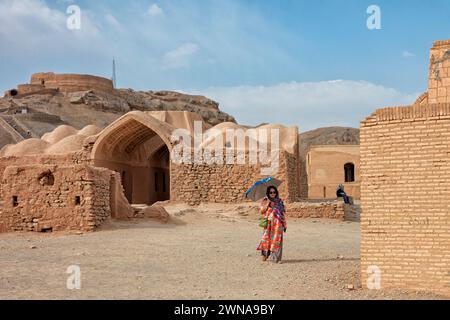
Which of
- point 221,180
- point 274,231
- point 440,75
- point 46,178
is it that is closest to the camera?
point 440,75

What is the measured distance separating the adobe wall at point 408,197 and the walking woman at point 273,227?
2.28m

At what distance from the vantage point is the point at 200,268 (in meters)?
7.62

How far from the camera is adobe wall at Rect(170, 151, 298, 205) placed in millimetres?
18516

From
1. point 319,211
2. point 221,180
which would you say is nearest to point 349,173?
point 221,180

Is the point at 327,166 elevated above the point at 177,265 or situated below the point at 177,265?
above

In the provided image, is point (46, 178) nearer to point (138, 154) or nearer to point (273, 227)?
point (273, 227)

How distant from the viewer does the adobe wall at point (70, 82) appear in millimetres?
49625

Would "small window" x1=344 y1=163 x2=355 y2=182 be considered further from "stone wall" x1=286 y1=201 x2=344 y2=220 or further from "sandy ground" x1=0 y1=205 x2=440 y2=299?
"sandy ground" x1=0 y1=205 x2=440 y2=299

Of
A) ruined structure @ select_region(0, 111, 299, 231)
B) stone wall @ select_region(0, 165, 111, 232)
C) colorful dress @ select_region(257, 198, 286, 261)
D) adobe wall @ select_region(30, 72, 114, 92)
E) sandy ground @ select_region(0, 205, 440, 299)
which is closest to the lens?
sandy ground @ select_region(0, 205, 440, 299)

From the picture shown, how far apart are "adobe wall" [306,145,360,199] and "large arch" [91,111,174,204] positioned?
11.7 metres

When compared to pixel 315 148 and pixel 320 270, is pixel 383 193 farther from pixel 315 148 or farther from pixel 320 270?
pixel 315 148

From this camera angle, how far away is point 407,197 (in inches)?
233

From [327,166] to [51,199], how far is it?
26.2 meters

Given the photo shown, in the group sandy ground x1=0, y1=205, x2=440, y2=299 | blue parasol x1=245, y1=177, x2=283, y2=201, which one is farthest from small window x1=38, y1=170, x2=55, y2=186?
blue parasol x1=245, y1=177, x2=283, y2=201
